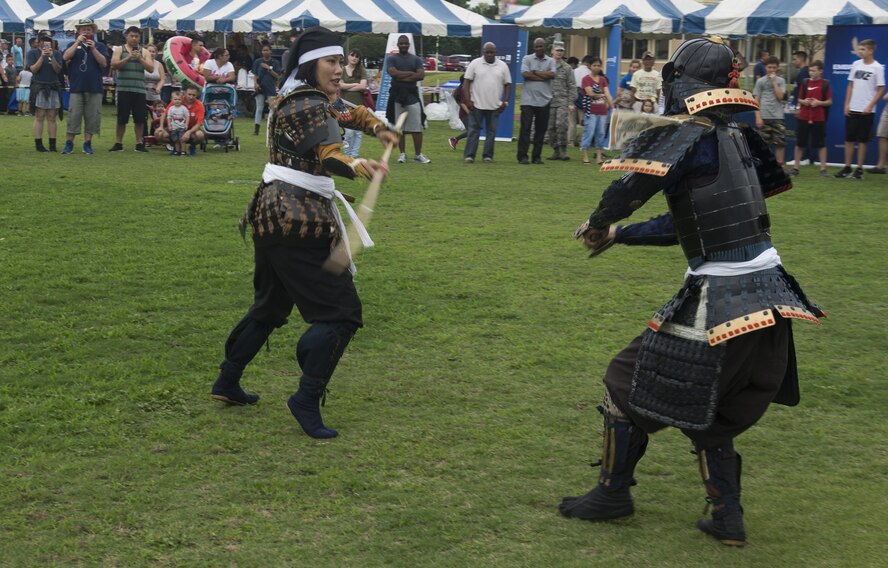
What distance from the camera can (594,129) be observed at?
17281 mm

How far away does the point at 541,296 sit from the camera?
7.52 meters

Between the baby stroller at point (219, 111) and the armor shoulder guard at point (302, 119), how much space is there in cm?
1323

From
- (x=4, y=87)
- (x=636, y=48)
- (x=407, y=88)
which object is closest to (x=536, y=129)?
(x=407, y=88)

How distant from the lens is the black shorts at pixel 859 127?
15.0 m

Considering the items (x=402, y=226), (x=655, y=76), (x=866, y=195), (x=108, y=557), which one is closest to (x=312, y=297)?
(x=108, y=557)

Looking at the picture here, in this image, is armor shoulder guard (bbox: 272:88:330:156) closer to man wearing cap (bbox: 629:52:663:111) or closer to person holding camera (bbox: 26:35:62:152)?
person holding camera (bbox: 26:35:62:152)

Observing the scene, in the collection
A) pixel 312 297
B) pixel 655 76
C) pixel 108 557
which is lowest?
pixel 108 557

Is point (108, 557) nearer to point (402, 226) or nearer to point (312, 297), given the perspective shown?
point (312, 297)

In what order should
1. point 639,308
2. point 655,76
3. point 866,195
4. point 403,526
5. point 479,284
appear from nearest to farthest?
point 403,526
point 639,308
point 479,284
point 866,195
point 655,76

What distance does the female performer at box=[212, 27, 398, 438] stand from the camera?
4.54 metres

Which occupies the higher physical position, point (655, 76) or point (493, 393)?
point (655, 76)

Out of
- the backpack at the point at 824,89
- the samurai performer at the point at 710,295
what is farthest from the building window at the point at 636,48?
the samurai performer at the point at 710,295

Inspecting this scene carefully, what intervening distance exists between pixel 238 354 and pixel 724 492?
243 cm

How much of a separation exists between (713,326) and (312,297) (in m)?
1.88
